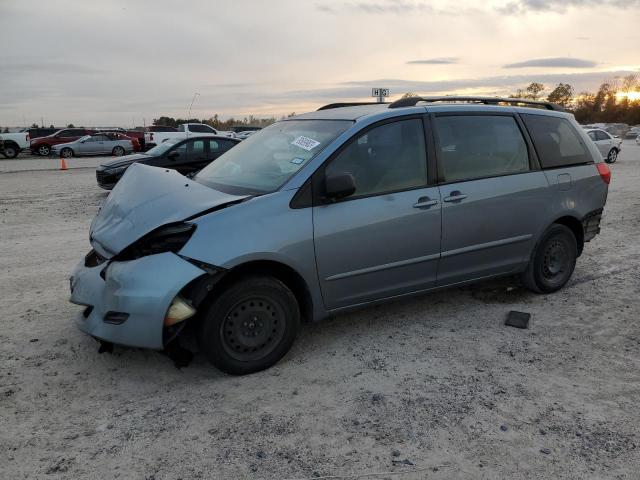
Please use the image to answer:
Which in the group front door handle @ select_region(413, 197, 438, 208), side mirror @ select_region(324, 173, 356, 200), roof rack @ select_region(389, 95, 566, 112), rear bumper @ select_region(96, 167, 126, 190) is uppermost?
roof rack @ select_region(389, 95, 566, 112)

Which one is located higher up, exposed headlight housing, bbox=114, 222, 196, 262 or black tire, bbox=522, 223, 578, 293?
exposed headlight housing, bbox=114, 222, 196, 262

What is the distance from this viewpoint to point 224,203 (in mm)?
3438

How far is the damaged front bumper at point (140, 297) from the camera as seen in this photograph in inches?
124

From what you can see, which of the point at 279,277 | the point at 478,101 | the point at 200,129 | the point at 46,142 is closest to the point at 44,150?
the point at 46,142

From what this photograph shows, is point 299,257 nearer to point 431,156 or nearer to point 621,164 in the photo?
point 431,156

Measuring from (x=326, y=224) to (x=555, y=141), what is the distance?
8.91 ft

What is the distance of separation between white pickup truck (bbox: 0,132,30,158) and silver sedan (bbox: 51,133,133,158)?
1.51 meters

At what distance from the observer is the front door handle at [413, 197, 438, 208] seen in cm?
397

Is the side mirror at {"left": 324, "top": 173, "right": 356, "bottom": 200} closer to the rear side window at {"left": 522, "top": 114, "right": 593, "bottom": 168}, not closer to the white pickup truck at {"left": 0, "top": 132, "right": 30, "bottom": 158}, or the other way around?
the rear side window at {"left": 522, "top": 114, "right": 593, "bottom": 168}

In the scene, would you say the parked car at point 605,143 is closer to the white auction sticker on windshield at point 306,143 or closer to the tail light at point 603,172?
the tail light at point 603,172

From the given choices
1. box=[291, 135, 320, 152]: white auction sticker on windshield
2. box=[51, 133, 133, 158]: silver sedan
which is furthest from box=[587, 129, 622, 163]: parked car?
box=[51, 133, 133, 158]: silver sedan

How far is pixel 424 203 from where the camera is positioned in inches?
157

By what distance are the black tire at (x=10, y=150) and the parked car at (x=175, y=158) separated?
61.8 feet

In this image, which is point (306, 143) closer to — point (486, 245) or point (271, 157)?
point (271, 157)
